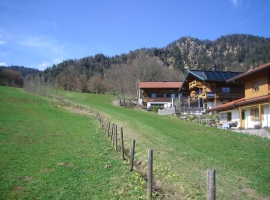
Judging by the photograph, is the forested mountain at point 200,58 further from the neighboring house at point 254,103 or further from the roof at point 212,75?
the neighboring house at point 254,103

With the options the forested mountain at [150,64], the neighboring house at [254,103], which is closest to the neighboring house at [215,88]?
the neighboring house at [254,103]

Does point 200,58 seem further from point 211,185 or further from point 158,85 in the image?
point 211,185

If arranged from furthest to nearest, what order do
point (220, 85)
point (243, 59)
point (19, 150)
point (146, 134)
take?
1. point (243, 59)
2. point (220, 85)
3. point (146, 134)
4. point (19, 150)

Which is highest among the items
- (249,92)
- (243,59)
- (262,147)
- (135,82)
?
(243,59)

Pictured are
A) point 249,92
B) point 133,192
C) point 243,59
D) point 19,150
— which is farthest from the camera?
point 243,59

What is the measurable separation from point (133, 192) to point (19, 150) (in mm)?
8875

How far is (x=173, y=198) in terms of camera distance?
744cm

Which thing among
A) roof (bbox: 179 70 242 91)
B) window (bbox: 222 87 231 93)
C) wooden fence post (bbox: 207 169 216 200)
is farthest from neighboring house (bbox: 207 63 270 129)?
wooden fence post (bbox: 207 169 216 200)

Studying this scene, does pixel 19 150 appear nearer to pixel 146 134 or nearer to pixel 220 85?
pixel 146 134

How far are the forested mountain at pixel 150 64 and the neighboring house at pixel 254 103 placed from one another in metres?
41.2

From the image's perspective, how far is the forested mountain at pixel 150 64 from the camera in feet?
246

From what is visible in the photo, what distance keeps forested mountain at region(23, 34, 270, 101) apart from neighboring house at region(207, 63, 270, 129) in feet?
135

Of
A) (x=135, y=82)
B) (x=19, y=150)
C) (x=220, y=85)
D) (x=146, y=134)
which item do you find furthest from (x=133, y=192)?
(x=135, y=82)

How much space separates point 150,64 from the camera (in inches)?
3036
